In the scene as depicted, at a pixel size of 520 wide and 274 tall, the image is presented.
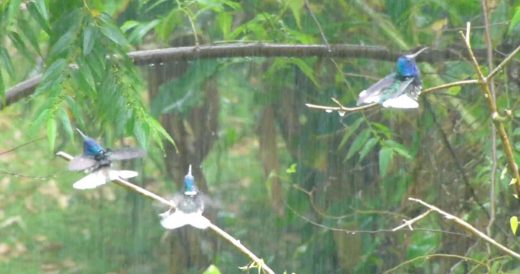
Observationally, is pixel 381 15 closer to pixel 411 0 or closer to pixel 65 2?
pixel 411 0

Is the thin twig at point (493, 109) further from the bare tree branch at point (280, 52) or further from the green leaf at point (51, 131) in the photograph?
the bare tree branch at point (280, 52)

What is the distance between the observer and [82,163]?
2.02m

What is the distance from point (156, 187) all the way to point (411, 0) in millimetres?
2888

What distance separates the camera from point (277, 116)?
512 cm

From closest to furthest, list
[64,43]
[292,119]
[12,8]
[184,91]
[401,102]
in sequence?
[401,102]
[12,8]
[64,43]
[184,91]
[292,119]

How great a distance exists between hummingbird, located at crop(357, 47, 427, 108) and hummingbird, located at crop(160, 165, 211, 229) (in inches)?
13.3

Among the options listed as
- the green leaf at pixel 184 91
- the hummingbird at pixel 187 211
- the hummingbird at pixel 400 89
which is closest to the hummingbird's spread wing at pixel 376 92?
the hummingbird at pixel 400 89

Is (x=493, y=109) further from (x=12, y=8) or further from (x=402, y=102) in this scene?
(x=12, y=8)

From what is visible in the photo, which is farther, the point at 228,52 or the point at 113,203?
the point at 113,203

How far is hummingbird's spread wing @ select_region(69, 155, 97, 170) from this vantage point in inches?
78.9

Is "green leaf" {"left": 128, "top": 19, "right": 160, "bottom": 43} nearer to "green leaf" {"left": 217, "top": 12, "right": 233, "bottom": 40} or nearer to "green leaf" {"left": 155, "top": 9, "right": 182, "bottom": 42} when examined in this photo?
"green leaf" {"left": 155, "top": 9, "right": 182, "bottom": 42}

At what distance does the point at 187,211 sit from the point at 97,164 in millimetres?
189

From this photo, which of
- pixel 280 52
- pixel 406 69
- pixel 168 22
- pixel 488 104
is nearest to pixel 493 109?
pixel 488 104

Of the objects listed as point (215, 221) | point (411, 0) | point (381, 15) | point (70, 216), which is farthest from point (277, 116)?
point (70, 216)
